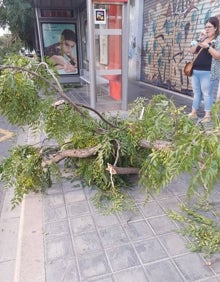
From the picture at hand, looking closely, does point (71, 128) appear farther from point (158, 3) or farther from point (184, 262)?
point (158, 3)

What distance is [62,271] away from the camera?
5.64 feet

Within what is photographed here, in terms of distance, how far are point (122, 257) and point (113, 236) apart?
224 mm

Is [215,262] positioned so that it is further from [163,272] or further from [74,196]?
[74,196]

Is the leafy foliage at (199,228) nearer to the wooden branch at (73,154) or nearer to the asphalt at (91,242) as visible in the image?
the asphalt at (91,242)

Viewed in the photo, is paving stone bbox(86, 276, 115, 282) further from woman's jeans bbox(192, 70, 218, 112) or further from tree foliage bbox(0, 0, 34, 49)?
tree foliage bbox(0, 0, 34, 49)

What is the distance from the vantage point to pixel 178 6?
6992 millimetres

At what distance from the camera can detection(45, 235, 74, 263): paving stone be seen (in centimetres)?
184

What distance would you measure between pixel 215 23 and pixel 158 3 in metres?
4.91

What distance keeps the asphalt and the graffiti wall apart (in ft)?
16.6

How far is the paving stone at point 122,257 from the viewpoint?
5.77ft

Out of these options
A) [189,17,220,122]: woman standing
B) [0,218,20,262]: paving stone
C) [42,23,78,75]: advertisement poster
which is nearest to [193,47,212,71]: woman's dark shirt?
[189,17,220,122]: woman standing

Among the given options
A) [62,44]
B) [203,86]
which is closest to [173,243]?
[203,86]

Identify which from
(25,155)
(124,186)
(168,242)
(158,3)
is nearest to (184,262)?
(168,242)

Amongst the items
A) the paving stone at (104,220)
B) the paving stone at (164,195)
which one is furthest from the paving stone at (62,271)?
the paving stone at (164,195)
